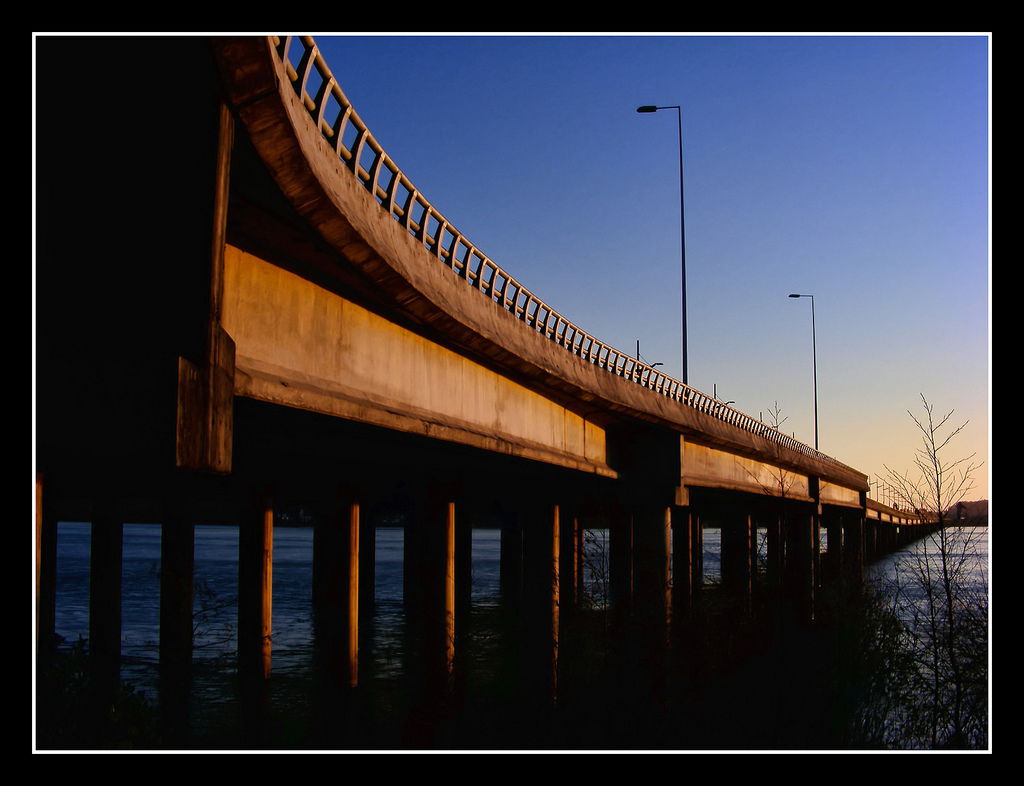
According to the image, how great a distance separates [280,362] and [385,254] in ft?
5.99

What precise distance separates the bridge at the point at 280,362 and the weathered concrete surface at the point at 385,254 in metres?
0.04

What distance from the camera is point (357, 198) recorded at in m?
9.88

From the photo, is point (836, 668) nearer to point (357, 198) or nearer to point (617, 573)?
point (617, 573)

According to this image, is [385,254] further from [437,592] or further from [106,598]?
[106,598]

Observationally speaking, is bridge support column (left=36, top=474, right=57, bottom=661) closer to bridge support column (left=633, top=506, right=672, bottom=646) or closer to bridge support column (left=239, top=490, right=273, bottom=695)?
bridge support column (left=239, top=490, right=273, bottom=695)

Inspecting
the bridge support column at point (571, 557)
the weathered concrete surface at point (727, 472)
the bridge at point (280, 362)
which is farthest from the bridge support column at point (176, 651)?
the bridge support column at point (571, 557)

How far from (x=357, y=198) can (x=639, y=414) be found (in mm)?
13742

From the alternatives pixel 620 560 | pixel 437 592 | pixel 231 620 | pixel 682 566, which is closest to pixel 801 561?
pixel 682 566

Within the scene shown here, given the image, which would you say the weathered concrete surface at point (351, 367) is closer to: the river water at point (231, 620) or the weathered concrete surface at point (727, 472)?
the river water at point (231, 620)

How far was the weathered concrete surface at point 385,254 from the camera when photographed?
23.3ft

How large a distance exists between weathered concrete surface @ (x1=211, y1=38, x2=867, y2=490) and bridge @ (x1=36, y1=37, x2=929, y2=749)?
1.4 inches

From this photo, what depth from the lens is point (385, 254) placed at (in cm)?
1021

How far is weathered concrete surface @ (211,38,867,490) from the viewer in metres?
7.09

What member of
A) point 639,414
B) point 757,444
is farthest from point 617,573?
point 757,444
